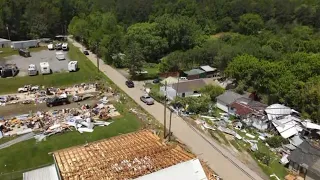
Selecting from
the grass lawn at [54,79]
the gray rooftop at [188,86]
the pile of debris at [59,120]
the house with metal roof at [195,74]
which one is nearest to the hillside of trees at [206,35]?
the house with metal roof at [195,74]

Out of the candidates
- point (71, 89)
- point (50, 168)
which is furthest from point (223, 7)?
point (50, 168)

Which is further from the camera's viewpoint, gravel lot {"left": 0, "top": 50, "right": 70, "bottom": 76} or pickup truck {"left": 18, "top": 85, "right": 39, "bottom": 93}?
gravel lot {"left": 0, "top": 50, "right": 70, "bottom": 76}

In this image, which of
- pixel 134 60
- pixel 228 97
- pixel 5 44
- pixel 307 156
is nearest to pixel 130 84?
pixel 134 60

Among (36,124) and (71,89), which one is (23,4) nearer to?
(71,89)

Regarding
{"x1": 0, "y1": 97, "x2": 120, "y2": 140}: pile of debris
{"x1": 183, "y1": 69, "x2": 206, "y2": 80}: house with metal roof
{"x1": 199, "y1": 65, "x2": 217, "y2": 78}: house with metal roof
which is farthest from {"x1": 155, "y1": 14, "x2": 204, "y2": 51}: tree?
{"x1": 0, "y1": 97, "x2": 120, "y2": 140}: pile of debris

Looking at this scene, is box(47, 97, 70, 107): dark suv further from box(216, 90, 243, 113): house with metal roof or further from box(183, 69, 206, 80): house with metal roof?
box(183, 69, 206, 80): house with metal roof

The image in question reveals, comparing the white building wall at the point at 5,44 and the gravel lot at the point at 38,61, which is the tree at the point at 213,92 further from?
the white building wall at the point at 5,44
